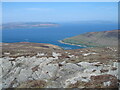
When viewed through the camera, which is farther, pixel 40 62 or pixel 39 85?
pixel 40 62

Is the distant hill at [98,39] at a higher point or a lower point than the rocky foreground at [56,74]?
lower

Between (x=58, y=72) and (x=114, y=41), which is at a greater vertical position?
(x=58, y=72)

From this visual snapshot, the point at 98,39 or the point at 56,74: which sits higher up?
the point at 56,74

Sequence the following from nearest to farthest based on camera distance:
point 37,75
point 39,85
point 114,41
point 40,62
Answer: point 39,85, point 37,75, point 40,62, point 114,41

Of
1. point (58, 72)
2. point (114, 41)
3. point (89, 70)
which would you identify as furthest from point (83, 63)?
point (114, 41)

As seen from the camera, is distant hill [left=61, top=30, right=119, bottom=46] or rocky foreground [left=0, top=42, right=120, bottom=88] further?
distant hill [left=61, top=30, right=119, bottom=46]

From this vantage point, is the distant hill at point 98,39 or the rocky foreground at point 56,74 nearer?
the rocky foreground at point 56,74

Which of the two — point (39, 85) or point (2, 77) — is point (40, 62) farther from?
point (39, 85)

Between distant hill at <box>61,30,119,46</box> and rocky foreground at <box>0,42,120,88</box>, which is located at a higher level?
rocky foreground at <box>0,42,120,88</box>

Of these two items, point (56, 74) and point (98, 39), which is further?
point (98, 39)

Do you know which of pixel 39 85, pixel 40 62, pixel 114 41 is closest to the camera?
pixel 39 85
